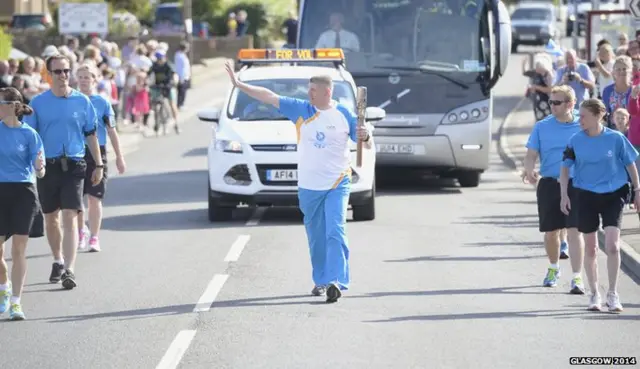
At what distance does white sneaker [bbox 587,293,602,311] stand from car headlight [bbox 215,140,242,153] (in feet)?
22.6

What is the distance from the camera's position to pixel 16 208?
11789 mm

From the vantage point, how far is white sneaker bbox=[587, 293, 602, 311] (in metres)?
11.8

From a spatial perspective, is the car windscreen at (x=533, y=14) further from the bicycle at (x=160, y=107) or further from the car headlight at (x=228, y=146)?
the car headlight at (x=228, y=146)

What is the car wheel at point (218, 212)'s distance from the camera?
18.0 m

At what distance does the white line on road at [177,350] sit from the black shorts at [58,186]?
2.80 metres

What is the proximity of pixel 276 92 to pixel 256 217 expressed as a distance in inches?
59.6

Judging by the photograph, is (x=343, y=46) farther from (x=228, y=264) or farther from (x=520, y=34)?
(x=520, y=34)

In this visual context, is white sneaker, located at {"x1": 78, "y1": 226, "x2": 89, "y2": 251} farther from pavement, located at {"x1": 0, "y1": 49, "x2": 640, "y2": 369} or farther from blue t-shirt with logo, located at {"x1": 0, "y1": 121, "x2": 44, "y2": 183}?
blue t-shirt with logo, located at {"x1": 0, "y1": 121, "x2": 44, "y2": 183}

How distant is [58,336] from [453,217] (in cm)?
879

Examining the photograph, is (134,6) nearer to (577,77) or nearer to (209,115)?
(577,77)

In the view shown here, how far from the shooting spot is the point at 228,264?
14555 millimetres

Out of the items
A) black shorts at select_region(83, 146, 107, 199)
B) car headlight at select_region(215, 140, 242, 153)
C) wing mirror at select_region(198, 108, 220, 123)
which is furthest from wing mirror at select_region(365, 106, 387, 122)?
black shorts at select_region(83, 146, 107, 199)

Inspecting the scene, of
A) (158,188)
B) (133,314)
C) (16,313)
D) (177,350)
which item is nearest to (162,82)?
(158,188)

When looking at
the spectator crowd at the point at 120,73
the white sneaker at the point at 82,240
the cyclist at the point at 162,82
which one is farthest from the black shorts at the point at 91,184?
the cyclist at the point at 162,82
